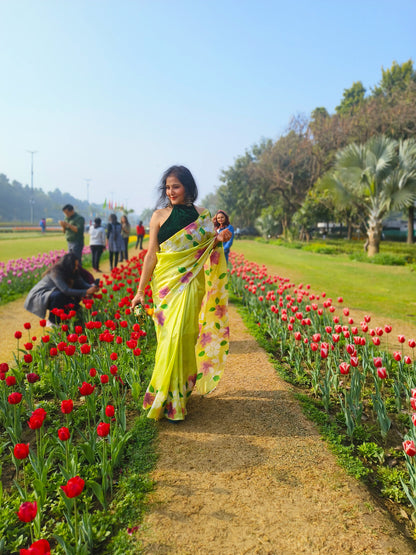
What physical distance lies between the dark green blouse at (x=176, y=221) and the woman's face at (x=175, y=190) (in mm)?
57

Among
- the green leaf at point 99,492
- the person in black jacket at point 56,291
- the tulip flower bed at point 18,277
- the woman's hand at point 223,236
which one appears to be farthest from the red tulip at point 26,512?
the tulip flower bed at point 18,277

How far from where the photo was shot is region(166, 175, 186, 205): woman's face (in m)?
3.13

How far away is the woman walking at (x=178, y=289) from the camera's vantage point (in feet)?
9.71

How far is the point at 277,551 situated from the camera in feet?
6.16

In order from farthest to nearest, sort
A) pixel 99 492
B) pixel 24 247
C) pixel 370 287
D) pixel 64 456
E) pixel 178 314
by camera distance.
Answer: pixel 24 247
pixel 370 287
pixel 178 314
pixel 64 456
pixel 99 492

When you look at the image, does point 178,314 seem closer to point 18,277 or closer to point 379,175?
point 18,277

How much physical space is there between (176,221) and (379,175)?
16360 mm

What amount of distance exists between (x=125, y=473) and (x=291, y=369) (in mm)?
2450

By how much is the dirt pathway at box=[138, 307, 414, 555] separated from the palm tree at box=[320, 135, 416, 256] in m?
16.1

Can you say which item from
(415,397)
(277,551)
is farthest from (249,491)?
(415,397)

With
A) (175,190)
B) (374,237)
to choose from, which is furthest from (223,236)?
(374,237)

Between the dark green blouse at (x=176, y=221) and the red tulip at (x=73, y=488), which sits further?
the dark green blouse at (x=176, y=221)

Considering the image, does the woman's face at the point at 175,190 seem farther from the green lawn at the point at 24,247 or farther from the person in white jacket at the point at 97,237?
the green lawn at the point at 24,247

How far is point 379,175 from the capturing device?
17.0 metres
